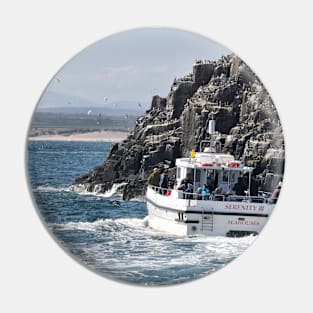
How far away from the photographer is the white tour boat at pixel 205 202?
38.5 ft

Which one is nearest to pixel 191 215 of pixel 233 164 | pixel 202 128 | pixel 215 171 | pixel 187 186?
pixel 187 186

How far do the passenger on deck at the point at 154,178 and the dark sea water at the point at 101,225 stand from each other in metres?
0.28

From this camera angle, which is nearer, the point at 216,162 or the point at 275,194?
the point at 216,162

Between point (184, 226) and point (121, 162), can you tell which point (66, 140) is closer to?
point (121, 162)

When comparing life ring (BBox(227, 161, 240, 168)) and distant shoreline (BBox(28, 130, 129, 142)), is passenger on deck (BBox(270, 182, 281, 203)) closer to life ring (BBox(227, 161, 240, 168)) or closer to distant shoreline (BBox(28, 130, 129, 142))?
life ring (BBox(227, 161, 240, 168))

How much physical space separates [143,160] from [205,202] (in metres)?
0.87

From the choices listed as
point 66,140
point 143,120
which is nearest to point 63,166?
point 66,140

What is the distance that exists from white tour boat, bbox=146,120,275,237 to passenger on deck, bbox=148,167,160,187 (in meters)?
0.05

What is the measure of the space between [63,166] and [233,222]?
82.2 inches

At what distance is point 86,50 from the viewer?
1165 cm

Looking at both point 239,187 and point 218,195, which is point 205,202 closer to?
point 218,195

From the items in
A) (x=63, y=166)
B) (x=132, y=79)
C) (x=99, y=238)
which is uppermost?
(x=132, y=79)

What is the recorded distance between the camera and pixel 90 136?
11727mm

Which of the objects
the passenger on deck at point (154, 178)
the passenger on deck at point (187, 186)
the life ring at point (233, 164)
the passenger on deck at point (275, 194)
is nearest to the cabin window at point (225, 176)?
the life ring at point (233, 164)
